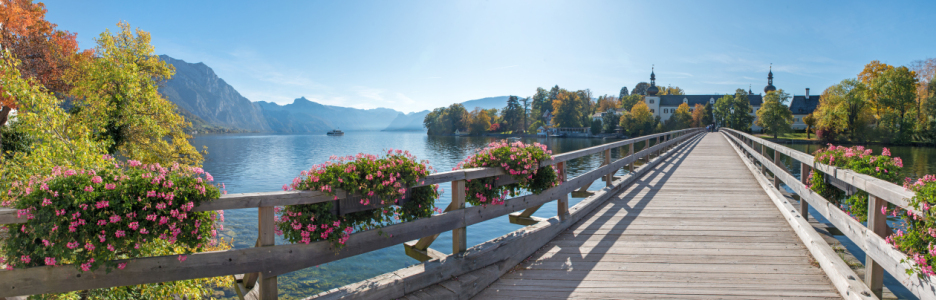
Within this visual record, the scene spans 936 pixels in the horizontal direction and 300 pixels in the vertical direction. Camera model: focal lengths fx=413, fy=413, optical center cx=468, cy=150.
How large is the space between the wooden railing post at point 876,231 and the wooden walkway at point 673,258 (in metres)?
0.37

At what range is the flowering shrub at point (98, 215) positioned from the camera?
90.6 inches

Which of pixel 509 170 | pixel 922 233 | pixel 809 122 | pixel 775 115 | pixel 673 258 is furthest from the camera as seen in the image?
pixel 775 115

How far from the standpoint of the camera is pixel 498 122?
113688mm

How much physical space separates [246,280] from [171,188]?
134 cm

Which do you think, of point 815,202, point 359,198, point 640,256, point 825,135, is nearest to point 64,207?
point 359,198

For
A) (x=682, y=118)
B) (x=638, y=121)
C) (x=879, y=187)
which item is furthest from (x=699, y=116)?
(x=879, y=187)

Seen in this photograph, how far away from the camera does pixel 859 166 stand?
11.4ft

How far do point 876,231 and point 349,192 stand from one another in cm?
360

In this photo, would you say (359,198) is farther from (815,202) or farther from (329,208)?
(815,202)

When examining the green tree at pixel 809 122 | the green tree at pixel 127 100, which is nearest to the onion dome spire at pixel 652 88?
the green tree at pixel 809 122

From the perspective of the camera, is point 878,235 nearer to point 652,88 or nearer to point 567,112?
point 567,112

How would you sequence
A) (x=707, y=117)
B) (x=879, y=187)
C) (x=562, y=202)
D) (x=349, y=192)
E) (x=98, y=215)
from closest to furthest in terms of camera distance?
1. (x=98, y=215)
2. (x=879, y=187)
3. (x=349, y=192)
4. (x=562, y=202)
5. (x=707, y=117)

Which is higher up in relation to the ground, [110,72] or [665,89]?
[665,89]

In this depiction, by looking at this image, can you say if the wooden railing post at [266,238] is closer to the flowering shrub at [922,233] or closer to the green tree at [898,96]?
the flowering shrub at [922,233]
